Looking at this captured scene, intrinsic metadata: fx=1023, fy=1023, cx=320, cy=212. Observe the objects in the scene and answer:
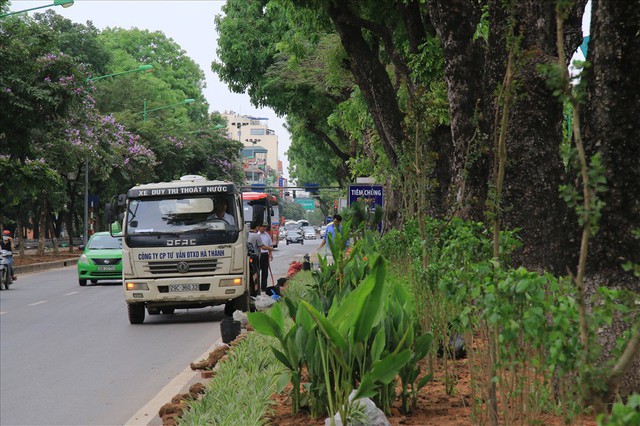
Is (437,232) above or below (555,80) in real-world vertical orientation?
below

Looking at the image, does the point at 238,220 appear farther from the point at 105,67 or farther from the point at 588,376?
the point at 105,67

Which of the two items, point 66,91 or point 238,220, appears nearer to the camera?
point 238,220

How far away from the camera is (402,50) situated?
17734mm

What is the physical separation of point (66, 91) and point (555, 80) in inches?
966

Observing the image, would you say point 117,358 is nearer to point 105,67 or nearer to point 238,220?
point 238,220

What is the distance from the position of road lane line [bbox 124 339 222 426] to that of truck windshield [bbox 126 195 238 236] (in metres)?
6.41

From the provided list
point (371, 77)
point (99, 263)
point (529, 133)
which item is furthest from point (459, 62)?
point (99, 263)

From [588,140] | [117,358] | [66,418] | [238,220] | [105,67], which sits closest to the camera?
[588,140]

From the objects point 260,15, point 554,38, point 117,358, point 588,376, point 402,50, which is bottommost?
point 117,358

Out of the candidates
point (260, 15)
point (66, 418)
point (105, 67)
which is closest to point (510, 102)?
point (66, 418)

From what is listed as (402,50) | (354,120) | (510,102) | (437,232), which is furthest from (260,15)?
(510,102)

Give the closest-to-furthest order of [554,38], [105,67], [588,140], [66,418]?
1. [588,140]
2. [554,38]
3. [66,418]
4. [105,67]

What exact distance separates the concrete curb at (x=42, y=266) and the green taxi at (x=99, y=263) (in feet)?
28.6

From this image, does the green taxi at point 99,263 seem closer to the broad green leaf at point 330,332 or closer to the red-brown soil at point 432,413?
the red-brown soil at point 432,413
